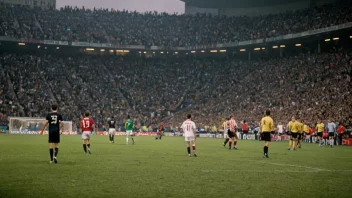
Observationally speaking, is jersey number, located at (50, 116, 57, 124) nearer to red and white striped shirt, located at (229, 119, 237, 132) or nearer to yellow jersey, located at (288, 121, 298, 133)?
red and white striped shirt, located at (229, 119, 237, 132)

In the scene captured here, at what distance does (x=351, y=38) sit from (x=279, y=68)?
445 inches

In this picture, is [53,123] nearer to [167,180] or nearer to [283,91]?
[167,180]

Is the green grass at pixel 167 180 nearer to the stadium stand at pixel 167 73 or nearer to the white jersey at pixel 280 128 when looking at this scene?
the white jersey at pixel 280 128

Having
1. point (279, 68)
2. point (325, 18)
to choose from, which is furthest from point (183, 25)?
point (325, 18)

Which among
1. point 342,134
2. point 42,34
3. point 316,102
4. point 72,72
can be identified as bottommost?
point 342,134

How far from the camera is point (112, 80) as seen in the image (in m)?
78.0

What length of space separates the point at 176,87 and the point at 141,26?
50.1 ft

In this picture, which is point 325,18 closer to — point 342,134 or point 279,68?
point 279,68

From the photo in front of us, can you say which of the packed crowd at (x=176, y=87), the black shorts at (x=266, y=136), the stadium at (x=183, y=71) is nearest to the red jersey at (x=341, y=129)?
the stadium at (x=183, y=71)

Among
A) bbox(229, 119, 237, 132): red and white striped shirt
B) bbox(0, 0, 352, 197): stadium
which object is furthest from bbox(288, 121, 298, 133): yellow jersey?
bbox(229, 119, 237, 132): red and white striped shirt

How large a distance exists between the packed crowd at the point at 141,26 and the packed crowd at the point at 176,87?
4.40 metres

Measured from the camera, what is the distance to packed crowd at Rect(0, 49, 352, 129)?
58.3 m

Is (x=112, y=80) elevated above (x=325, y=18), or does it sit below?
below

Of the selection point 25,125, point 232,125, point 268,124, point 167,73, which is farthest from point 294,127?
point 167,73
